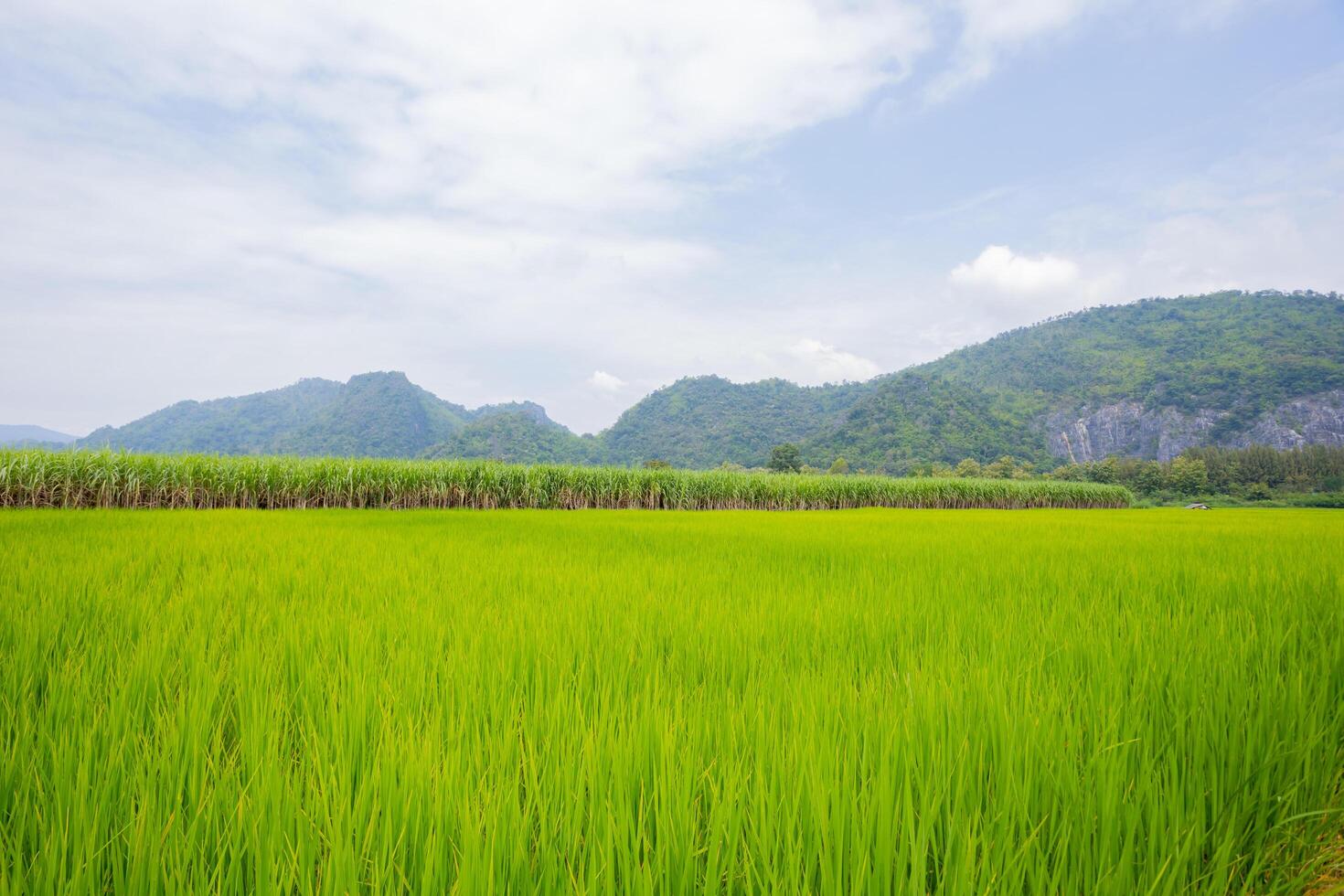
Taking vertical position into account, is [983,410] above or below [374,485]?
above

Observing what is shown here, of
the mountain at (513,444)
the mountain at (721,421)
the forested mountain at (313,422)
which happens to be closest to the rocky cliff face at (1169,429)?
the mountain at (721,421)

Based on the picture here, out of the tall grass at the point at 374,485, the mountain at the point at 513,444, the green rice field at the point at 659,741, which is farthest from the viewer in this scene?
the mountain at the point at 513,444

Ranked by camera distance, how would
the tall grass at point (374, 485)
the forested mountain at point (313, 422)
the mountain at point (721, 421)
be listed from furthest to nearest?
1. the forested mountain at point (313, 422)
2. the mountain at point (721, 421)
3. the tall grass at point (374, 485)

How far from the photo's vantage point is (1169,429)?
249 feet

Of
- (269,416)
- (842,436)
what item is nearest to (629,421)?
(842,436)

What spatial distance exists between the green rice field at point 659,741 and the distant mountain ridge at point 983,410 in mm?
62253

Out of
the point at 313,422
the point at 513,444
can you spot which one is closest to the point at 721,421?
the point at 513,444

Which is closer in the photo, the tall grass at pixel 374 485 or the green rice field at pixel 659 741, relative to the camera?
the green rice field at pixel 659 741

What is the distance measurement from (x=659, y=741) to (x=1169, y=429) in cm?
10036

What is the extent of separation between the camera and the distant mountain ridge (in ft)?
236

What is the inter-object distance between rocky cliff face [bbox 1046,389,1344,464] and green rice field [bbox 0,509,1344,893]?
92948 mm

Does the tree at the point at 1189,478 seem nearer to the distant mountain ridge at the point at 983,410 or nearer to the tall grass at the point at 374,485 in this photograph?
the distant mountain ridge at the point at 983,410

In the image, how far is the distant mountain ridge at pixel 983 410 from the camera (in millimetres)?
72062

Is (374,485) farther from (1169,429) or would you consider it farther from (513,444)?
(1169,429)
